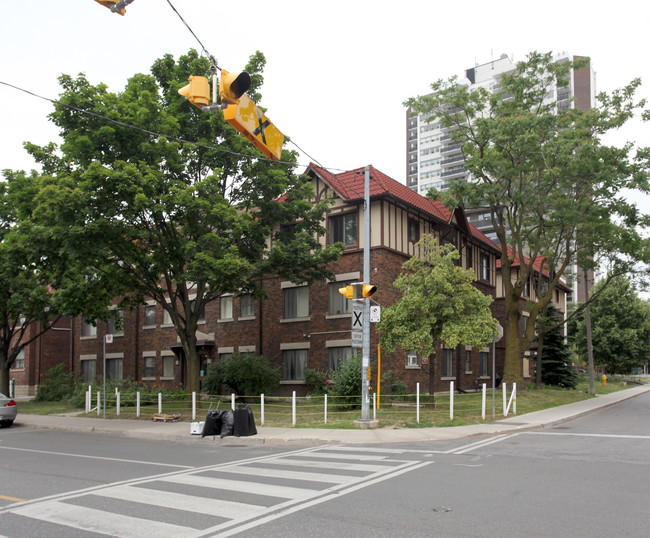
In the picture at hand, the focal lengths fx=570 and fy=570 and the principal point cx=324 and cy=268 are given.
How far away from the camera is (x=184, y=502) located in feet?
24.7

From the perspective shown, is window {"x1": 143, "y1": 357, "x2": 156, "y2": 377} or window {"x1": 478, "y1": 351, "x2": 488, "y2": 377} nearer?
window {"x1": 143, "y1": 357, "x2": 156, "y2": 377}

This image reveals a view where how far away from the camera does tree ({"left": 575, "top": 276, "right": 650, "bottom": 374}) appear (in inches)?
1870

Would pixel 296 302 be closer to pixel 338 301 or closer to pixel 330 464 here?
pixel 338 301

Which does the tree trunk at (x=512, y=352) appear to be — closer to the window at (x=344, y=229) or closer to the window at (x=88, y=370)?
the window at (x=344, y=229)

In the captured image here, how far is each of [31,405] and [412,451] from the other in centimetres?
2436

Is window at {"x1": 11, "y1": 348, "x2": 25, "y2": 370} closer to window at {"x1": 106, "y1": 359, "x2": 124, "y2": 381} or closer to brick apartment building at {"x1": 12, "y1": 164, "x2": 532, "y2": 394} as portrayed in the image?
window at {"x1": 106, "y1": 359, "x2": 124, "y2": 381}

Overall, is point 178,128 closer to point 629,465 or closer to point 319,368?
point 319,368

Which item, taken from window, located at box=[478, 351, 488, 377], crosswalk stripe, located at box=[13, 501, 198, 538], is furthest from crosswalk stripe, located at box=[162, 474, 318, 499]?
window, located at box=[478, 351, 488, 377]

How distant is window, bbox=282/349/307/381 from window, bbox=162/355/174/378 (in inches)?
336

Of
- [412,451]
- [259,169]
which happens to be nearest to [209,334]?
[259,169]

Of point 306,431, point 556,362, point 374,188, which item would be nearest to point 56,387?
point 374,188

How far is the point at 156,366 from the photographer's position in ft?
110

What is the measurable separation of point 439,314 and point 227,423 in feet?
25.7

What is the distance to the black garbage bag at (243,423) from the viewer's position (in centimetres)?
1526
